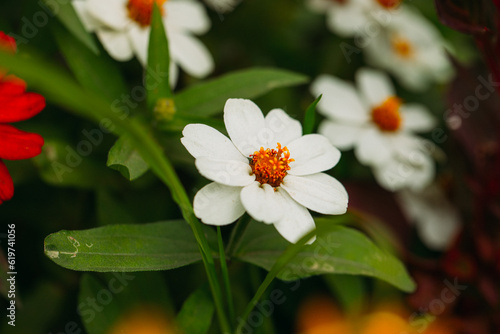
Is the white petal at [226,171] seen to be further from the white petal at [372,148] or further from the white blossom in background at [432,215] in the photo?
the white blossom in background at [432,215]

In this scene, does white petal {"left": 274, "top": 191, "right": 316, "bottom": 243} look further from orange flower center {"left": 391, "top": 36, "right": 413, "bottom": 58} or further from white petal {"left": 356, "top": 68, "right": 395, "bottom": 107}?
orange flower center {"left": 391, "top": 36, "right": 413, "bottom": 58}

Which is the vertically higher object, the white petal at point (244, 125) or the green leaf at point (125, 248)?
the white petal at point (244, 125)

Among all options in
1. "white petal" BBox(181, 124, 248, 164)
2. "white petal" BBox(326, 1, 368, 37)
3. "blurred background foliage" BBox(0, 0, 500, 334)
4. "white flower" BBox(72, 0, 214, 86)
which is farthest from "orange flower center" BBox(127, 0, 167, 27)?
"white petal" BBox(326, 1, 368, 37)

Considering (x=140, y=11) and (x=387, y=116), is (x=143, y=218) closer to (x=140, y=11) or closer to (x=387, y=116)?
(x=140, y=11)

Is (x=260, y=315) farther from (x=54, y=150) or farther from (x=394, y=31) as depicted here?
(x=394, y=31)

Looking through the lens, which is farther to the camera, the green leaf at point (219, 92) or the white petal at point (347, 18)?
the white petal at point (347, 18)

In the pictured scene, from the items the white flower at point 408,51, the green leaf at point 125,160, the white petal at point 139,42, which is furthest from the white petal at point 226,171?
the white flower at point 408,51
